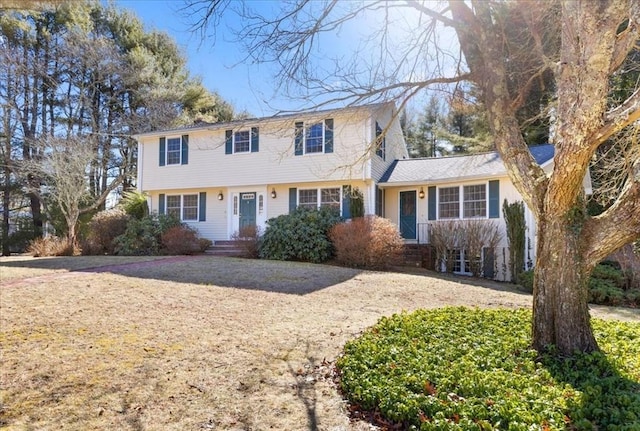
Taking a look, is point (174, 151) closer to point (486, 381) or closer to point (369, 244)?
point (369, 244)

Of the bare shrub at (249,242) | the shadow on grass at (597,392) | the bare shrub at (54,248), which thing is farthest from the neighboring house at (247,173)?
the shadow on grass at (597,392)

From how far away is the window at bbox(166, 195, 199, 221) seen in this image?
17.5m

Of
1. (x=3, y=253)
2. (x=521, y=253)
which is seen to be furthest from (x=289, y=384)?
(x=3, y=253)

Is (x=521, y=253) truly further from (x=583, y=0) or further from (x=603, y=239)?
(x=583, y=0)

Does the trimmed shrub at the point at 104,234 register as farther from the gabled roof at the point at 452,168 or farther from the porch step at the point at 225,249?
the gabled roof at the point at 452,168

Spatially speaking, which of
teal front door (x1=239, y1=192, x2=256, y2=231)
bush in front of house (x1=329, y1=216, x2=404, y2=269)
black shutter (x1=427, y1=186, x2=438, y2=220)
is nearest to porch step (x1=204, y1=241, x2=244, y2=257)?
teal front door (x1=239, y1=192, x2=256, y2=231)

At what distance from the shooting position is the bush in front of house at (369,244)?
1193cm

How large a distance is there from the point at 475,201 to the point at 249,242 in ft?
25.9

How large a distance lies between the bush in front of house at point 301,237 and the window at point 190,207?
4.94 meters

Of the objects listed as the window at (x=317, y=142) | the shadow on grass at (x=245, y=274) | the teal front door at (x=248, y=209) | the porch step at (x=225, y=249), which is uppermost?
the window at (x=317, y=142)

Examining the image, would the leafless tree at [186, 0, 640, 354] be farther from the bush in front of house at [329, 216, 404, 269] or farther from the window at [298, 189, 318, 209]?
the window at [298, 189, 318, 209]

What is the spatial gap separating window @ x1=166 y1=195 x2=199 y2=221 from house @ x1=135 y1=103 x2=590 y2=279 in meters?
0.04

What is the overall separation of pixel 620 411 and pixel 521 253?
9.87m

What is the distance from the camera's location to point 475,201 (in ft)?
46.6
